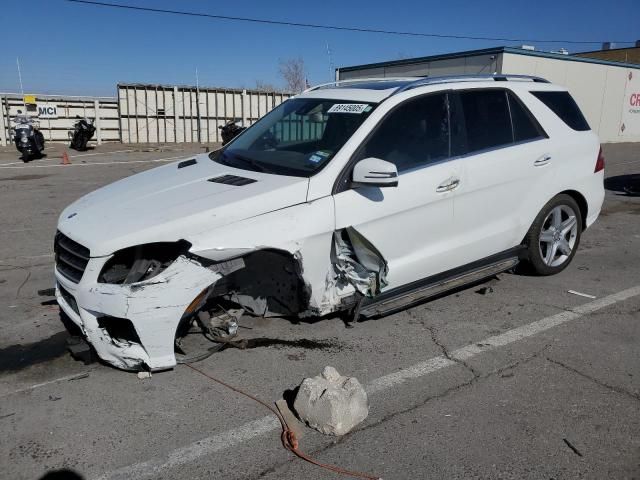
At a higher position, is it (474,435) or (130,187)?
(130,187)

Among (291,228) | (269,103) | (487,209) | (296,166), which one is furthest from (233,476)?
(269,103)

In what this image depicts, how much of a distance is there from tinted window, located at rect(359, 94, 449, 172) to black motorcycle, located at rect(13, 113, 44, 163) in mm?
15421

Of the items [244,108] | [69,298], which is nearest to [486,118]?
[69,298]

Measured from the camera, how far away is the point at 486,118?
16.0 feet

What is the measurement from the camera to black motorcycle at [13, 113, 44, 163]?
16.5 m

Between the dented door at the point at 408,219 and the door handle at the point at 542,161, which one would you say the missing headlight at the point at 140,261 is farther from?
the door handle at the point at 542,161

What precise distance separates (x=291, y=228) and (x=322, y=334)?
1.05 metres

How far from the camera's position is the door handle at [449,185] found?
14.3 ft

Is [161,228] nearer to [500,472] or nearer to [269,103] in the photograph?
[500,472]

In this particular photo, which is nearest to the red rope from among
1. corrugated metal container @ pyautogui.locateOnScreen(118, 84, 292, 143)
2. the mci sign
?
corrugated metal container @ pyautogui.locateOnScreen(118, 84, 292, 143)

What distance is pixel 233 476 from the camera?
8.87 ft

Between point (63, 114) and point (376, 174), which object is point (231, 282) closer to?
point (376, 174)

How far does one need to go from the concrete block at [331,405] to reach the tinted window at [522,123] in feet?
9.86

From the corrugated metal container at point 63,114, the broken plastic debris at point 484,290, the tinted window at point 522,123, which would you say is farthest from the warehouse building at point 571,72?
the broken plastic debris at point 484,290
